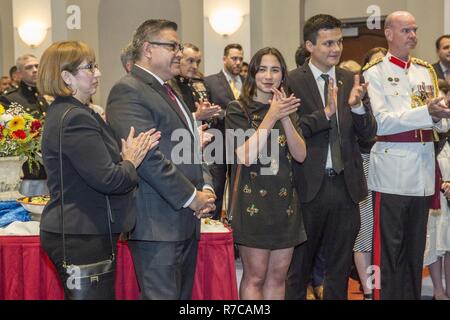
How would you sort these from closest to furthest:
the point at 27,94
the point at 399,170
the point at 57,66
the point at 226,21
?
the point at 57,66 → the point at 399,170 → the point at 27,94 → the point at 226,21

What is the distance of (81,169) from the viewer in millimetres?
2393

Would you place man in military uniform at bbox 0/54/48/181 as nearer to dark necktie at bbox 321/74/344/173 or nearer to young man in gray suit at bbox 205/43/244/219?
young man in gray suit at bbox 205/43/244/219

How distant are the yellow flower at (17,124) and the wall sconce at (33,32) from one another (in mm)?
5631

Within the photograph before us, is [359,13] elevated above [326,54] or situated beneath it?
elevated above

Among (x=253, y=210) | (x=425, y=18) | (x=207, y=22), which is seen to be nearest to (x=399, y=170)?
(x=253, y=210)

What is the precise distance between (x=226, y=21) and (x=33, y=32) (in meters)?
2.76

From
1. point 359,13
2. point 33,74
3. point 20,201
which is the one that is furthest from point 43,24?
point 20,201

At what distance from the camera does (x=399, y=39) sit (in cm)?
372

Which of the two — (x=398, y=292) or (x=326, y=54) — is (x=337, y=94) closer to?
(x=326, y=54)

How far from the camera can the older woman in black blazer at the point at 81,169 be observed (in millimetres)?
2398

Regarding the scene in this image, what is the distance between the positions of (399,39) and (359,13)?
4.60 m

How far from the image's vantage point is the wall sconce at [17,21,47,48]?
28.8 ft

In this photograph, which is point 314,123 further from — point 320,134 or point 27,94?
point 27,94

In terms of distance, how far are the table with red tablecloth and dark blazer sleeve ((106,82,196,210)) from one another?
67cm
